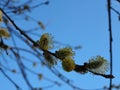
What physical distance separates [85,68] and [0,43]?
49 centimetres

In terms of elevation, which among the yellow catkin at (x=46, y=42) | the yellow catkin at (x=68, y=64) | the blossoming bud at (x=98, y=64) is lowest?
the yellow catkin at (x=68, y=64)

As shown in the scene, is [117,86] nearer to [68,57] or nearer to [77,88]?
[77,88]

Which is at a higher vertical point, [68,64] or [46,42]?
[46,42]

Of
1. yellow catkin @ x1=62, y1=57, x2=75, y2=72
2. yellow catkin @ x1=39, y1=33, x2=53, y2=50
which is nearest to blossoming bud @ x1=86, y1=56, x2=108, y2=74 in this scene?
yellow catkin @ x1=62, y1=57, x2=75, y2=72

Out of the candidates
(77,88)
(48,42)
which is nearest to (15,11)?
(77,88)

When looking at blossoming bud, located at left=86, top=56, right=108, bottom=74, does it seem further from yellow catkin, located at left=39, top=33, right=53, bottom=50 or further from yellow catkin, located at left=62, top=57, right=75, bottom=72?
yellow catkin, located at left=39, top=33, right=53, bottom=50

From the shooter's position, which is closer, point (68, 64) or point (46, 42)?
point (68, 64)

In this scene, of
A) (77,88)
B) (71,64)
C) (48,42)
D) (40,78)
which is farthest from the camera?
(40,78)

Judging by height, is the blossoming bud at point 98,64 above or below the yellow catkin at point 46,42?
below

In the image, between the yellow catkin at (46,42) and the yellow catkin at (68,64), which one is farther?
the yellow catkin at (46,42)

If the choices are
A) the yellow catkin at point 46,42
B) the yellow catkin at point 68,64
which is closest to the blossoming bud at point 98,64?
the yellow catkin at point 68,64

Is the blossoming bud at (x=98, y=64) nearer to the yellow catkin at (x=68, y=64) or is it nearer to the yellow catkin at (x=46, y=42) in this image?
the yellow catkin at (x=68, y=64)

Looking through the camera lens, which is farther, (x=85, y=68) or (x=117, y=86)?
(x=117, y=86)

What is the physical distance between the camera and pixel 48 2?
2.57 meters
